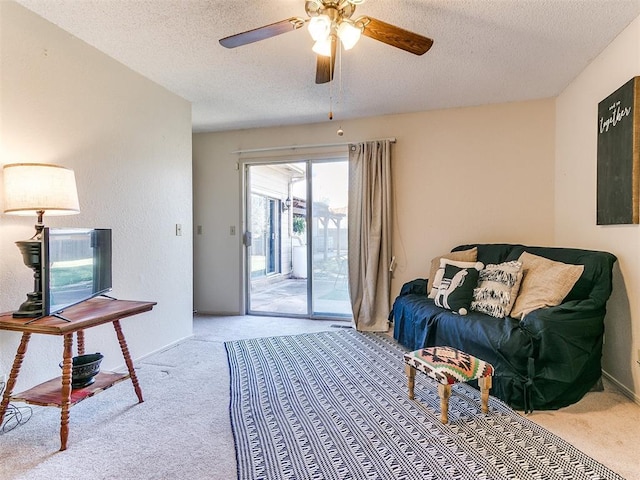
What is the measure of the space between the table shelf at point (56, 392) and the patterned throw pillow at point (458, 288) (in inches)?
92.5

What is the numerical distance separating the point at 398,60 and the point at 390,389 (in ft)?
7.94

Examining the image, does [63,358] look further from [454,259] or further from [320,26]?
[454,259]

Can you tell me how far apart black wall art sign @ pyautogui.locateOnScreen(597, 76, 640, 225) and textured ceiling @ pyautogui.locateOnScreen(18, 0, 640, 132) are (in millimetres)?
478

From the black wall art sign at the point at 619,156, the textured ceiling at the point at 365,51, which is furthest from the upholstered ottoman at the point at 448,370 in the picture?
the textured ceiling at the point at 365,51

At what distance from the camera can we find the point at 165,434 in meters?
1.85

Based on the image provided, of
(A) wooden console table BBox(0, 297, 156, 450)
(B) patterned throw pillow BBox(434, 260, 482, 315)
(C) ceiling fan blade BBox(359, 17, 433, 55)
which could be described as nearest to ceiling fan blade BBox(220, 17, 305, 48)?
(C) ceiling fan blade BBox(359, 17, 433, 55)

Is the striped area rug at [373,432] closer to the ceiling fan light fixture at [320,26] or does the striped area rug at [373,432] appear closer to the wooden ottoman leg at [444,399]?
the wooden ottoman leg at [444,399]

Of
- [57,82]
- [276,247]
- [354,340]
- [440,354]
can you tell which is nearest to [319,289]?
[354,340]

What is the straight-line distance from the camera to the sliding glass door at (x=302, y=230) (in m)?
4.26

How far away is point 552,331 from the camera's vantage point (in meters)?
2.06

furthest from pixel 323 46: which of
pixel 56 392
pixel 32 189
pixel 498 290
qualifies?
pixel 56 392

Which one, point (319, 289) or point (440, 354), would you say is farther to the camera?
point (319, 289)

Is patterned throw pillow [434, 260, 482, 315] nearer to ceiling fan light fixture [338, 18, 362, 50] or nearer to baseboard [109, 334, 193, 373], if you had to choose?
ceiling fan light fixture [338, 18, 362, 50]

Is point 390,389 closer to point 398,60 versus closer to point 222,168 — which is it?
point 398,60
